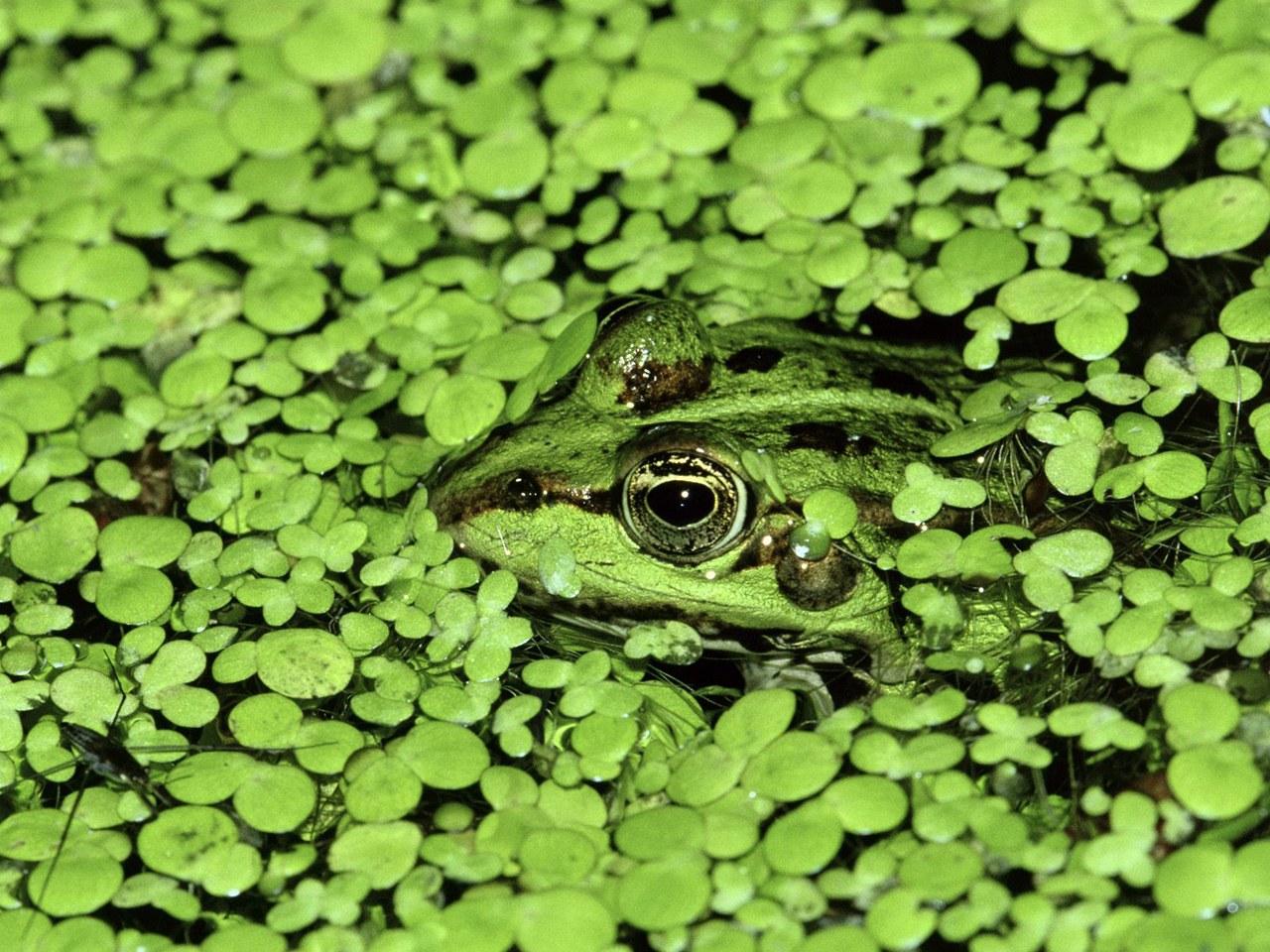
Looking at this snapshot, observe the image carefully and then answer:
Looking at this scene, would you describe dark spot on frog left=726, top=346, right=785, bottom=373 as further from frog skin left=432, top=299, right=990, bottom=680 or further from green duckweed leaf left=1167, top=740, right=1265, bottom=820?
green duckweed leaf left=1167, top=740, right=1265, bottom=820

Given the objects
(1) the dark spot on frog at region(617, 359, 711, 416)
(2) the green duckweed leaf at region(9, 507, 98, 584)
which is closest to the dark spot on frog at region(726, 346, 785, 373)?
(1) the dark spot on frog at region(617, 359, 711, 416)

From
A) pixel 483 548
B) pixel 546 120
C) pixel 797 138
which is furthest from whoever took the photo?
pixel 546 120

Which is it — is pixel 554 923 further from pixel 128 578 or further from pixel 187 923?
pixel 128 578

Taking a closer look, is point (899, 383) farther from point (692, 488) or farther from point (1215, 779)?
point (1215, 779)

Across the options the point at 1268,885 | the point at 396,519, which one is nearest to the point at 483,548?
the point at 396,519

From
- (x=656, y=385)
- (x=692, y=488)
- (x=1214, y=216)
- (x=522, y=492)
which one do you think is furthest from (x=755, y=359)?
(x=1214, y=216)
